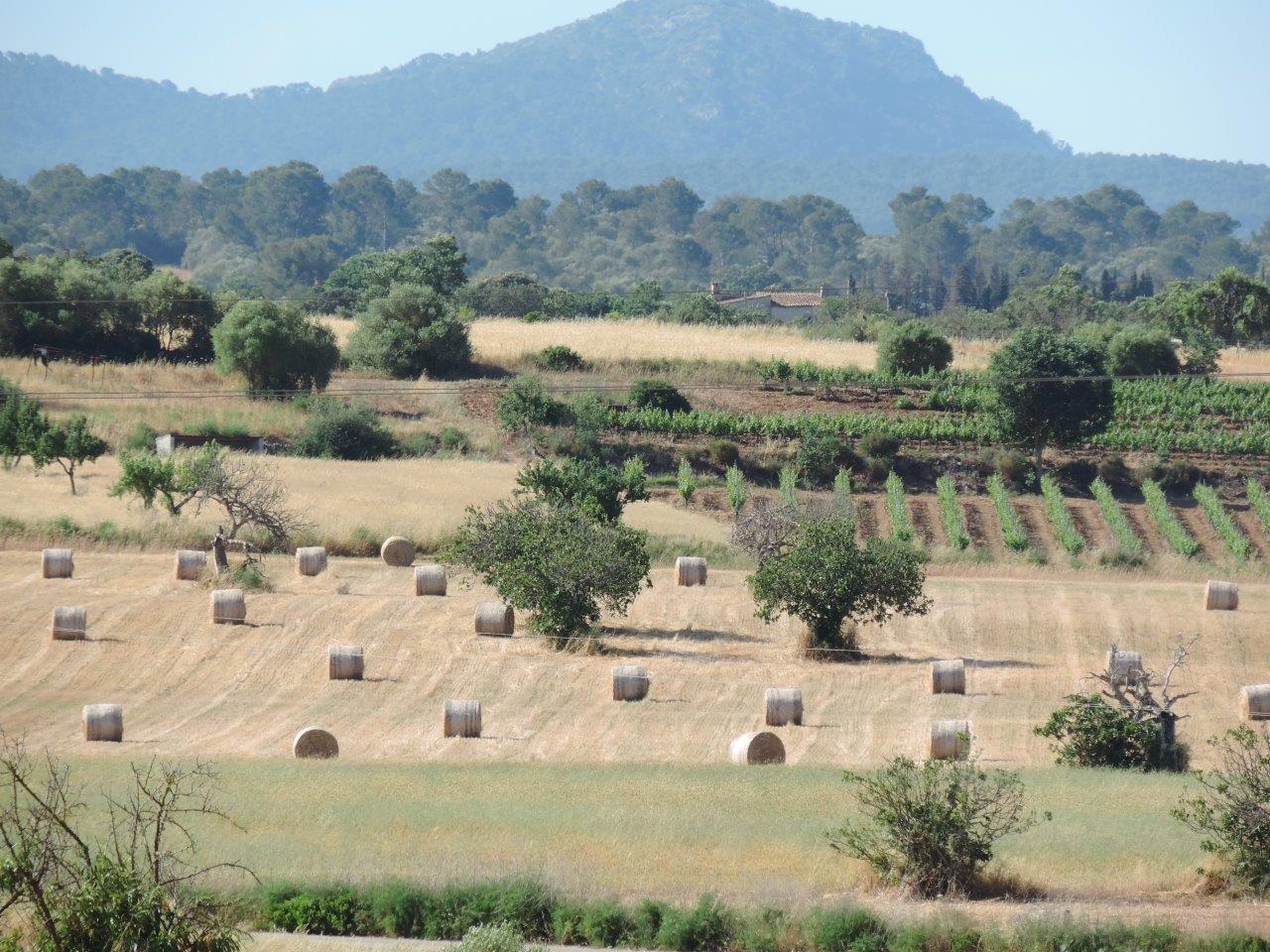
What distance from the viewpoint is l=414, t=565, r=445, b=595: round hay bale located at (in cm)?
3481

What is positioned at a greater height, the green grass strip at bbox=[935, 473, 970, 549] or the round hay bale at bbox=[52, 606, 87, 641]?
the round hay bale at bbox=[52, 606, 87, 641]

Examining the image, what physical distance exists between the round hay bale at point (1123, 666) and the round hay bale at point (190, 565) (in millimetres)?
17926

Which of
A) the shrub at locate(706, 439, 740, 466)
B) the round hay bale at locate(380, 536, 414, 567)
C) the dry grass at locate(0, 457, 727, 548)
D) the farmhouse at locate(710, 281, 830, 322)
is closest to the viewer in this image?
the round hay bale at locate(380, 536, 414, 567)

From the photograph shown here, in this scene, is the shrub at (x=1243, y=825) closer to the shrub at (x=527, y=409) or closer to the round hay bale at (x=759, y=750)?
the round hay bale at (x=759, y=750)

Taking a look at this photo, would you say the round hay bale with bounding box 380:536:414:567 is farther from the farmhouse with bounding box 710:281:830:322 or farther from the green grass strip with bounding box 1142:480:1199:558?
the farmhouse with bounding box 710:281:830:322

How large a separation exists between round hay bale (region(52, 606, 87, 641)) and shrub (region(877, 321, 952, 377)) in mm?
42079

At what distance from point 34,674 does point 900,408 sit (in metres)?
39.1

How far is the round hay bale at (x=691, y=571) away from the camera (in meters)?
37.0

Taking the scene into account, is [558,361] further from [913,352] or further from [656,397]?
[913,352]

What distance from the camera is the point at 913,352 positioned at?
67500 millimetres

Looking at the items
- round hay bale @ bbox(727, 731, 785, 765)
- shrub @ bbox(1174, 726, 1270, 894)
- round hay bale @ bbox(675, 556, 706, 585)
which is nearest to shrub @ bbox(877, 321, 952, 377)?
round hay bale @ bbox(675, 556, 706, 585)

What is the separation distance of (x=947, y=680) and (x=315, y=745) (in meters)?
10.2

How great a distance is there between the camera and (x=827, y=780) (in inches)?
819

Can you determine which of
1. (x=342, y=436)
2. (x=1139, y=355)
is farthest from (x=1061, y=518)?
(x=342, y=436)
